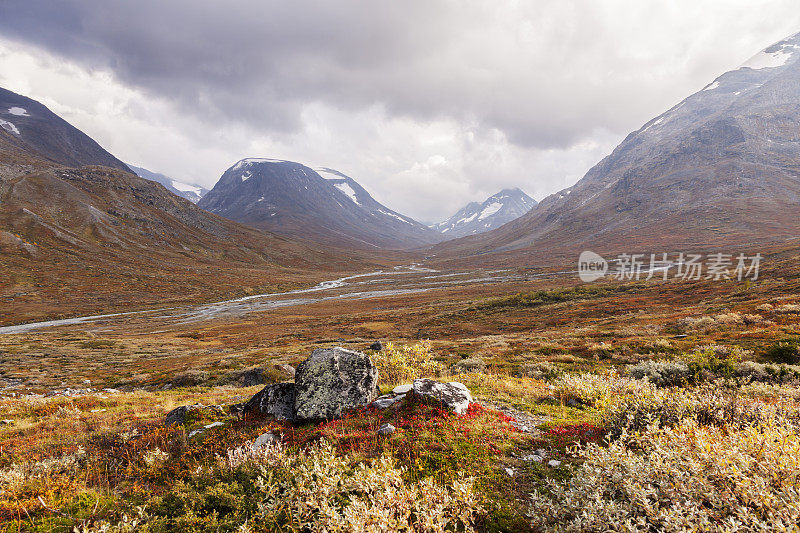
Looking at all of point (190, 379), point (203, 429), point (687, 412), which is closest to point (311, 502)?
point (203, 429)

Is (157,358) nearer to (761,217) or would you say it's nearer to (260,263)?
(260,263)

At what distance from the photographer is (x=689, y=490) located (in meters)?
4.14

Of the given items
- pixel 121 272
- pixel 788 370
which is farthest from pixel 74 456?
pixel 121 272

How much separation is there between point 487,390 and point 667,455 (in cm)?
868

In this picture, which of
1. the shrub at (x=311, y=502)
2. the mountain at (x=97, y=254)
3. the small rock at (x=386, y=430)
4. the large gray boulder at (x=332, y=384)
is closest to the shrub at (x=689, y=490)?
the shrub at (x=311, y=502)

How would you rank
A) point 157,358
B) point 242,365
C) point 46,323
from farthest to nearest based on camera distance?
point 46,323, point 157,358, point 242,365

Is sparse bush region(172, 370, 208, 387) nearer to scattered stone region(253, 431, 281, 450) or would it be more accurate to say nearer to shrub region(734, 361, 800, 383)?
scattered stone region(253, 431, 281, 450)

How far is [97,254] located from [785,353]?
177m

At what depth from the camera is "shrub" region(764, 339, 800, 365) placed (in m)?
14.5

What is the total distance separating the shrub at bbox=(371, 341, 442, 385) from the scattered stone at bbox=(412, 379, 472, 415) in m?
5.02

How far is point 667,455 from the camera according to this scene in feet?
14.6

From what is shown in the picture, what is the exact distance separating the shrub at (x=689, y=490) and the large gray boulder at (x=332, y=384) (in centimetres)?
598

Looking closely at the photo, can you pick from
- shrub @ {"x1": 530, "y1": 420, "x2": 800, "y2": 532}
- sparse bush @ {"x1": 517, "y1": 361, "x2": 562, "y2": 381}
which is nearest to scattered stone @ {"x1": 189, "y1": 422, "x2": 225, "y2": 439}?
shrub @ {"x1": 530, "y1": 420, "x2": 800, "y2": 532}

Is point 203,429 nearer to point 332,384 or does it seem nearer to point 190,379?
point 332,384
